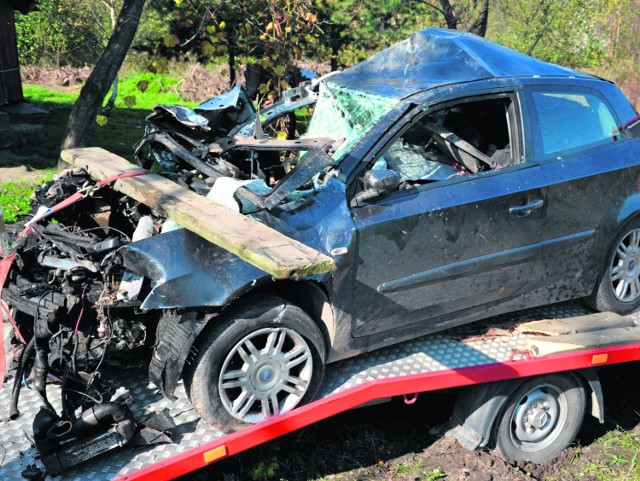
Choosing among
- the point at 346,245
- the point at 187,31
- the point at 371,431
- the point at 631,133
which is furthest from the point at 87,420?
the point at 187,31

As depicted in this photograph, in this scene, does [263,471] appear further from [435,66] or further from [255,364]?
[435,66]

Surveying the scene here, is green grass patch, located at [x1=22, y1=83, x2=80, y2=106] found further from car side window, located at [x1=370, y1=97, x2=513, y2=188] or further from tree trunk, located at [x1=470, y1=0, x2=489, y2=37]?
car side window, located at [x1=370, y1=97, x2=513, y2=188]

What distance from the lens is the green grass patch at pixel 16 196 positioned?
8125mm

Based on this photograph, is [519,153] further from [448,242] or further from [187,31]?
[187,31]

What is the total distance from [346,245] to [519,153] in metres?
1.40

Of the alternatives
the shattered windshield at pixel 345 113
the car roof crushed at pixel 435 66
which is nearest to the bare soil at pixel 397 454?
the shattered windshield at pixel 345 113

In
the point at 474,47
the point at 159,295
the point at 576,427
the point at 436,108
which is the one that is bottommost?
the point at 576,427

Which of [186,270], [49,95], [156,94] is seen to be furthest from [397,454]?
[49,95]

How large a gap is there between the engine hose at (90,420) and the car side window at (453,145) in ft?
6.29

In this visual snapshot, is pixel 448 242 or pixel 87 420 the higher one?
pixel 448 242

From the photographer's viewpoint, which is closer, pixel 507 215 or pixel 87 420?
pixel 87 420

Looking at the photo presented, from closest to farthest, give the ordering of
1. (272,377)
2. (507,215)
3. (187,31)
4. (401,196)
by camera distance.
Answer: (272,377) < (401,196) < (507,215) < (187,31)

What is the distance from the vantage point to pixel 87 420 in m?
3.29

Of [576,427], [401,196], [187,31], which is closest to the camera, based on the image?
[401,196]
